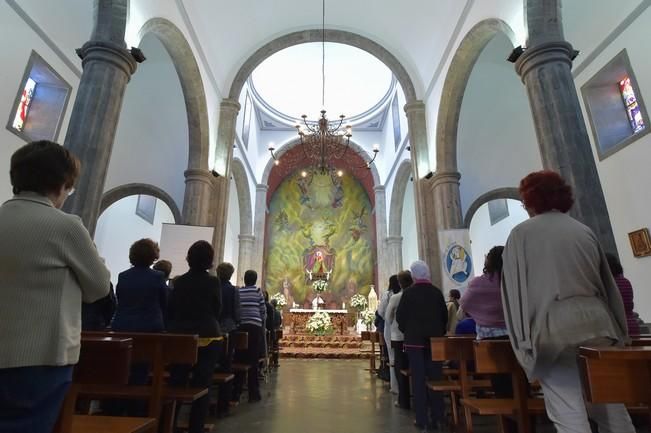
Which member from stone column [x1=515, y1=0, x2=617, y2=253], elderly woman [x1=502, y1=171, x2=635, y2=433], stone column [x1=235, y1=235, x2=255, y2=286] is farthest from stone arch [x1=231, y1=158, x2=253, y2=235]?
elderly woman [x1=502, y1=171, x2=635, y2=433]

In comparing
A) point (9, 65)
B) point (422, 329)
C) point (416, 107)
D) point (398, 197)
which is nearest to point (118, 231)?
point (9, 65)

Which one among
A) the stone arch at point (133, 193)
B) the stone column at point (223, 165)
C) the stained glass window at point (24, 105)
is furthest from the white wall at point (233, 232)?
the stained glass window at point (24, 105)

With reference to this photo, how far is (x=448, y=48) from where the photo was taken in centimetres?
827

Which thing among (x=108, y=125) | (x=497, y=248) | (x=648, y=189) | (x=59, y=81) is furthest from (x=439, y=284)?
(x=59, y=81)

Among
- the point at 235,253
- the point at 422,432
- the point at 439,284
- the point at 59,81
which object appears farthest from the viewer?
the point at 235,253

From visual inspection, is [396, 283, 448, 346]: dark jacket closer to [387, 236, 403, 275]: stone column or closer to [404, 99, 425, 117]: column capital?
[404, 99, 425, 117]: column capital

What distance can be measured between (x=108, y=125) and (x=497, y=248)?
Result: 459cm

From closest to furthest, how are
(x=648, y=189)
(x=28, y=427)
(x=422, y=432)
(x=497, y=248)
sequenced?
(x=28, y=427), (x=497, y=248), (x=422, y=432), (x=648, y=189)

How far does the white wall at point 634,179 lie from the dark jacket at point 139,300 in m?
7.09

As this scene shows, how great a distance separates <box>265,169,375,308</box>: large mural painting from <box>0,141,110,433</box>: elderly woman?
1596cm

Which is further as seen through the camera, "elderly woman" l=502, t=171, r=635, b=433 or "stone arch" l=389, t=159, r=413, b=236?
"stone arch" l=389, t=159, r=413, b=236

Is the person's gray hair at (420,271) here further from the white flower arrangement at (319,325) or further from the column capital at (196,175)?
the white flower arrangement at (319,325)

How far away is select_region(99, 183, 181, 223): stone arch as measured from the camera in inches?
394

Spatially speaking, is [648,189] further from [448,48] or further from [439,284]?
[448,48]
